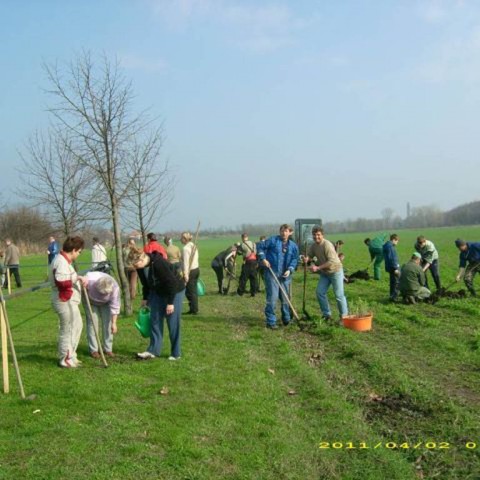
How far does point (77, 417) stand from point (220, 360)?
2.69m

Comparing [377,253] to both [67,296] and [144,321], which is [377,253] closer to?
[144,321]

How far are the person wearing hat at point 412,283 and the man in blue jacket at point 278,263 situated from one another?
12.4ft

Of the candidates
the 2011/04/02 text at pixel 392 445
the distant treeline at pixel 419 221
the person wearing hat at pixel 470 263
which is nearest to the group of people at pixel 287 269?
the person wearing hat at pixel 470 263

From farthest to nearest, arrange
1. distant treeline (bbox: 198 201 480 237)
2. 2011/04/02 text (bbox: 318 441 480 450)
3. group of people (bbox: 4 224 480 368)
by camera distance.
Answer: distant treeline (bbox: 198 201 480 237) < group of people (bbox: 4 224 480 368) < 2011/04/02 text (bbox: 318 441 480 450)

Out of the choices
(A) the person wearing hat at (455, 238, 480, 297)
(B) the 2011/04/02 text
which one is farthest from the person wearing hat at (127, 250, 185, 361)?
(A) the person wearing hat at (455, 238, 480, 297)

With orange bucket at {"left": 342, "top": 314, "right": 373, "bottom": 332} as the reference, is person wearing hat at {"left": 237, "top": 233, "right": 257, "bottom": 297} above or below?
above

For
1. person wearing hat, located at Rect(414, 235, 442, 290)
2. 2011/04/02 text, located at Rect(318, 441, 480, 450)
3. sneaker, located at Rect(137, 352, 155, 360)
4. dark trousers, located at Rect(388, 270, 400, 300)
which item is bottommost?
2011/04/02 text, located at Rect(318, 441, 480, 450)

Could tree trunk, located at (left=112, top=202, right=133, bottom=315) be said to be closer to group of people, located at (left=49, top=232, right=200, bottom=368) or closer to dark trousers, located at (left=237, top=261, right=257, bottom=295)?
group of people, located at (left=49, top=232, right=200, bottom=368)

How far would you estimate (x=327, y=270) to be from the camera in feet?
34.2

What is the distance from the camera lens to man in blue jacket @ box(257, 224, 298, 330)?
10.4 m

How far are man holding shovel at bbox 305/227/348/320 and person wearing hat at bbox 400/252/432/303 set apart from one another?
121 inches

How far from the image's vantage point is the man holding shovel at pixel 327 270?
10375 mm

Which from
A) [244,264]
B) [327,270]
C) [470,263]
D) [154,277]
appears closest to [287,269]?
[327,270]

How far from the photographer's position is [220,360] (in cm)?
765
